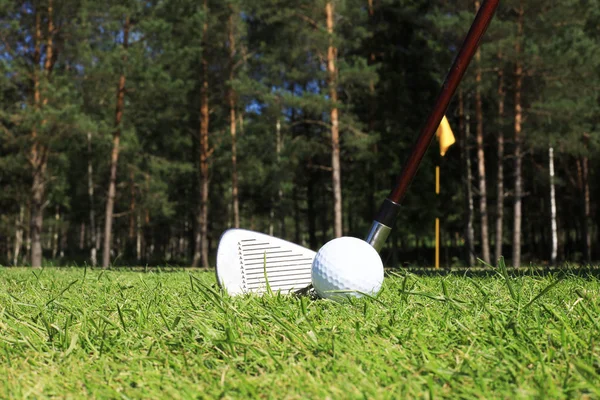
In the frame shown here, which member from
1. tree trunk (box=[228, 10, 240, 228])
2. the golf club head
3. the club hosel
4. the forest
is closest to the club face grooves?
the golf club head

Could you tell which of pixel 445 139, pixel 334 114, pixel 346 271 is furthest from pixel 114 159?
pixel 346 271

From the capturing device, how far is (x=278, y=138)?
962 inches

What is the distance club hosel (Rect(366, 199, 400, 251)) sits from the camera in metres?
3.78

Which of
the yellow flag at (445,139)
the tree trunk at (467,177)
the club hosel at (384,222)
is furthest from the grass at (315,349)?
the tree trunk at (467,177)

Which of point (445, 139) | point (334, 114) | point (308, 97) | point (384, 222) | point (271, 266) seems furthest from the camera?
point (334, 114)

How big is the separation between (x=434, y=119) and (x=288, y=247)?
4.29 feet

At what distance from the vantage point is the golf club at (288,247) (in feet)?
11.9

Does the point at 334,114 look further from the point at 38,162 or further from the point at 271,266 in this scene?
the point at 271,266

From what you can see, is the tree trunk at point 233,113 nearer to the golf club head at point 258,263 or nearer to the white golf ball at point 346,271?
the golf club head at point 258,263

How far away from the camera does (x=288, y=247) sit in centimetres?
374

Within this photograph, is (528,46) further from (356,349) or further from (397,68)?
(356,349)

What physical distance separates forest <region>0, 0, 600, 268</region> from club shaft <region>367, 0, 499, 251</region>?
35.3ft

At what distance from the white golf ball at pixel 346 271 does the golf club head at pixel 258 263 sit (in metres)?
0.32

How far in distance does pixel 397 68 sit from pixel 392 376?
24877 mm
